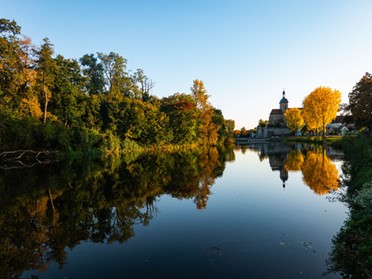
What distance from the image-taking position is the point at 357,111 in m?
26.4

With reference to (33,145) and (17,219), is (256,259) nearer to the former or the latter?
(17,219)

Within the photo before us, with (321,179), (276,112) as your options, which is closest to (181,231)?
(321,179)

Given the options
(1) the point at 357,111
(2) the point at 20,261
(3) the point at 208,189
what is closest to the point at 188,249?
(2) the point at 20,261

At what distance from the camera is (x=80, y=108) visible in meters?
39.2

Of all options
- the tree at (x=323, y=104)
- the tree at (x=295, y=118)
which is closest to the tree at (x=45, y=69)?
the tree at (x=323, y=104)

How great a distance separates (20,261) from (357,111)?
100 feet

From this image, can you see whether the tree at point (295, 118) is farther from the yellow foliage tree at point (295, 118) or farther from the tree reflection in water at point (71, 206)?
the tree reflection in water at point (71, 206)

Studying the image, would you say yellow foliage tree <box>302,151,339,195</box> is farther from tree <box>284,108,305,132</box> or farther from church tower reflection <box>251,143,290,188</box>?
tree <box>284,108,305,132</box>

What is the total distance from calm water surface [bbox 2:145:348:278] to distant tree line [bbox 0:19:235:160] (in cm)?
1617

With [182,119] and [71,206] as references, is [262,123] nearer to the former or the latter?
[182,119]

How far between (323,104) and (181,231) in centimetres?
5926

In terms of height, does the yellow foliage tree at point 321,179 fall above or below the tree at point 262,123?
below

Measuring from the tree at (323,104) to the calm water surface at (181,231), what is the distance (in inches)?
1880

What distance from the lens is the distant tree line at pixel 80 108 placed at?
27.8m
